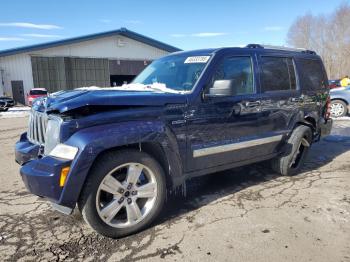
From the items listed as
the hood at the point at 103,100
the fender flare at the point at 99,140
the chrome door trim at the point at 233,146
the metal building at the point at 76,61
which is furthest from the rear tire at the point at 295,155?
the metal building at the point at 76,61

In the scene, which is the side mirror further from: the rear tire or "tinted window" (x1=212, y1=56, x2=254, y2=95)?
the rear tire

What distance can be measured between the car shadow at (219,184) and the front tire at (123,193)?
35 cm

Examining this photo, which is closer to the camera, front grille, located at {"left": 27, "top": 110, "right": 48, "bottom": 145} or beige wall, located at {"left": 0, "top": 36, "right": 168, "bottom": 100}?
front grille, located at {"left": 27, "top": 110, "right": 48, "bottom": 145}

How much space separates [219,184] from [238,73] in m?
1.72

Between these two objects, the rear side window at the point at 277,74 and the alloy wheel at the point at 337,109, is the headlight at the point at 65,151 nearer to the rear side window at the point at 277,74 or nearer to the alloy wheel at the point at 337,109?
the rear side window at the point at 277,74

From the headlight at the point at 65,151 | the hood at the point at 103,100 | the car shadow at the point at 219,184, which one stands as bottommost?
the car shadow at the point at 219,184

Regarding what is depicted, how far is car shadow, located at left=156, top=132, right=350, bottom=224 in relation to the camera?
4035 millimetres

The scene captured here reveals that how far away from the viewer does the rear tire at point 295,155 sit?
5.08 meters

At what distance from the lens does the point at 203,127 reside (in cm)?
379

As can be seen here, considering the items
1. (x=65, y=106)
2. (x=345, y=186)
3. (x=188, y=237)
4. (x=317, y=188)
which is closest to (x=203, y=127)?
(x=188, y=237)

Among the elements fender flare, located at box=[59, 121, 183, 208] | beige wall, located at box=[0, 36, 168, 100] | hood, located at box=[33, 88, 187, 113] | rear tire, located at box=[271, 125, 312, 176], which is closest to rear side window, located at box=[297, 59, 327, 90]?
rear tire, located at box=[271, 125, 312, 176]

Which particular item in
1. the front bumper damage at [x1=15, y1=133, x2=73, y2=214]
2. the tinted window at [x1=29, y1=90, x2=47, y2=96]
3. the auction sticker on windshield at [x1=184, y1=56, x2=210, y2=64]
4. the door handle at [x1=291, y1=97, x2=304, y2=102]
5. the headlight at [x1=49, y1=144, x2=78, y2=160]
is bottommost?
the tinted window at [x1=29, y1=90, x2=47, y2=96]

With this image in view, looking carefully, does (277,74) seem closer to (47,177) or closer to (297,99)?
(297,99)

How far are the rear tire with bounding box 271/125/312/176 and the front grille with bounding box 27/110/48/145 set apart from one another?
3572 millimetres
